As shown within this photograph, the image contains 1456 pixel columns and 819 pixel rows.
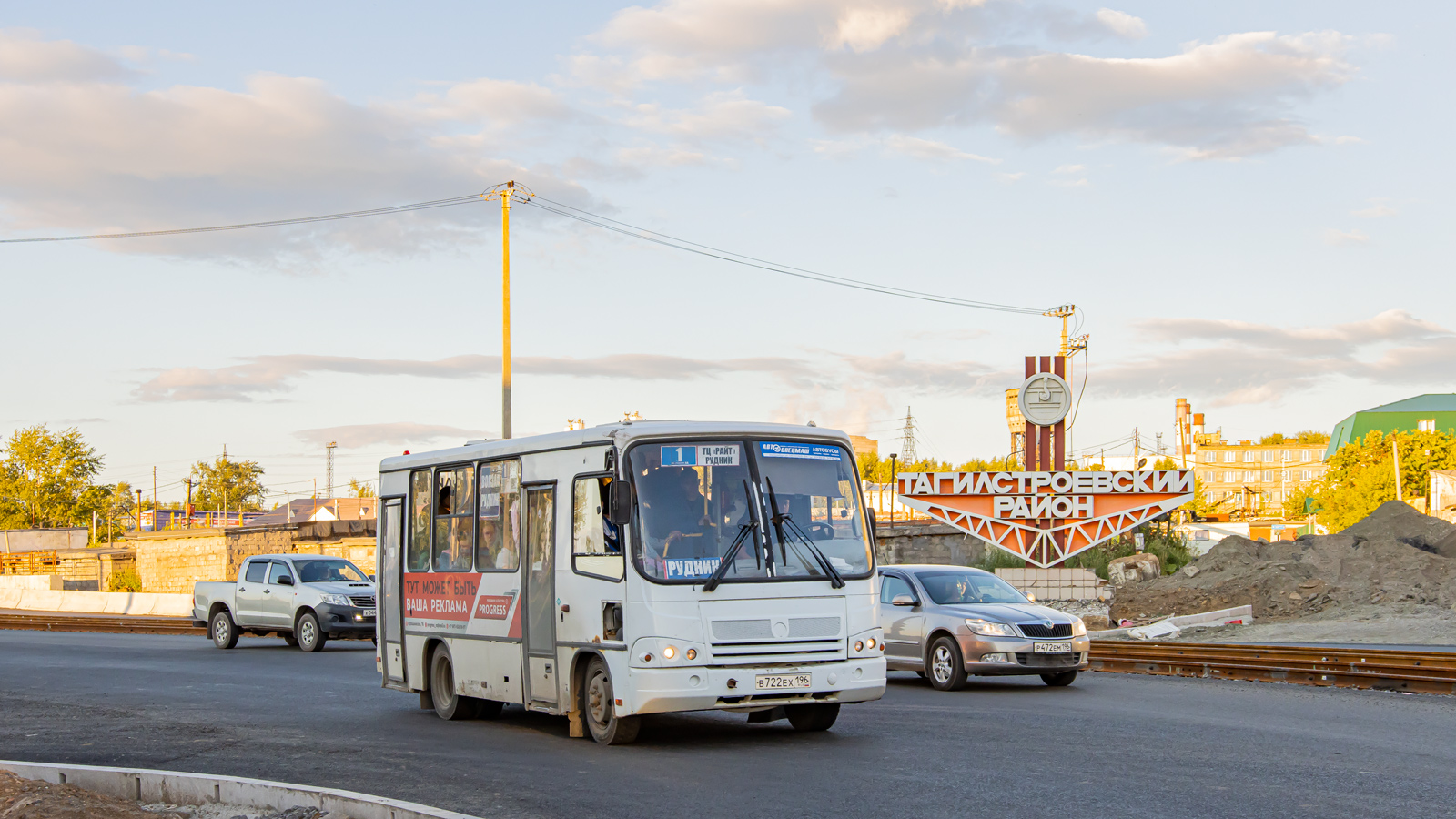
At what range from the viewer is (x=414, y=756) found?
37.8 ft

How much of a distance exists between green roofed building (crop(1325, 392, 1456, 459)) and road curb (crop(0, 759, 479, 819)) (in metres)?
148

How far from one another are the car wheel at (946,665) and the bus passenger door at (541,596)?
6.24 m

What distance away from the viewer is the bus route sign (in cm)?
3609

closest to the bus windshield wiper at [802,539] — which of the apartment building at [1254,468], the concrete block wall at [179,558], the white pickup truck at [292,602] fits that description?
the white pickup truck at [292,602]

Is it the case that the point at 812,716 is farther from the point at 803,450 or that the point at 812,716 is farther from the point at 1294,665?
the point at 1294,665

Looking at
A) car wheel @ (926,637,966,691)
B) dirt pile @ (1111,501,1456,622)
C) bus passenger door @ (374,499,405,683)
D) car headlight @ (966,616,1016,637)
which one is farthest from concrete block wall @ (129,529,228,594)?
car headlight @ (966,616,1016,637)

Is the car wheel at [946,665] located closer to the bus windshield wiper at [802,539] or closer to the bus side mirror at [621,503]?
the bus windshield wiper at [802,539]

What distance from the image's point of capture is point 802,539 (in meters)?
12.0

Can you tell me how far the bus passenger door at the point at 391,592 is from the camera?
1540 centimetres

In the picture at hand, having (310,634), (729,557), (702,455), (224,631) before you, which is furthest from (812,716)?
(224,631)

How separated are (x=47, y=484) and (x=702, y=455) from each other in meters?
97.9

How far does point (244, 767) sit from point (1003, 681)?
10.8 m

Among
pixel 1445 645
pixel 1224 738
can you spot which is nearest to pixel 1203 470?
pixel 1445 645

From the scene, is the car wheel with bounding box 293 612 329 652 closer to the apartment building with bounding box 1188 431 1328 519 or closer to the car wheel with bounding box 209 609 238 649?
the car wheel with bounding box 209 609 238 649
